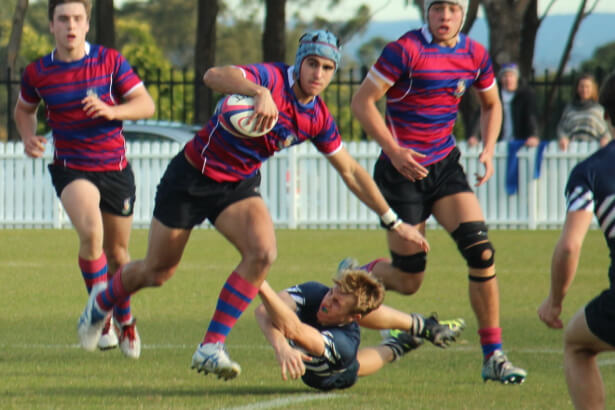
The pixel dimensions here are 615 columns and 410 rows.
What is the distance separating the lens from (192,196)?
23.5 feet

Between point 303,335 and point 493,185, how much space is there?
14.2m

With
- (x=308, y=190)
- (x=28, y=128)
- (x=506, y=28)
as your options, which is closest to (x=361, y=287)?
(x=28, y=128)

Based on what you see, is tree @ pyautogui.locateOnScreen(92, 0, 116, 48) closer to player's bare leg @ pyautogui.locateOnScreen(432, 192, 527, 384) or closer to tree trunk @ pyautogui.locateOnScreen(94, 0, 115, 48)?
tree trunk @ pyautogui.locateOnScreen(94, 0, 115, 48)

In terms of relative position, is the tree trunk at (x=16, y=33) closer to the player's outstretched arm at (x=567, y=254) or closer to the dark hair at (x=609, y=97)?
the player's outstretched arm at (x=567, y=254)

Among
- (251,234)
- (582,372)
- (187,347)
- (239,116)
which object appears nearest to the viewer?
(582,372)

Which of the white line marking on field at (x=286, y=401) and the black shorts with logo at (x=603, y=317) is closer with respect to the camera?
the black shorts with logo at (x=603, y=317)

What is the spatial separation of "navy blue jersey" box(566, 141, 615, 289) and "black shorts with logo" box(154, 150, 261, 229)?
8.20ft

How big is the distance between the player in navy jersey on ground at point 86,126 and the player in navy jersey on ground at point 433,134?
5.21 feet

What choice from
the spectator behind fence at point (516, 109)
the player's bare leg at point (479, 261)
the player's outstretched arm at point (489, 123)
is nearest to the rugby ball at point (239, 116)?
the player's bare leg at point (479, 261)

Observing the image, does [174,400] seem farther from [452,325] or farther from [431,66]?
[431,66]

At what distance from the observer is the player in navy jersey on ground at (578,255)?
5.07m

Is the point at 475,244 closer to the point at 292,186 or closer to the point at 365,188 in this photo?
the point at 365,188

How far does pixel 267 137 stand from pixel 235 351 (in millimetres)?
2074

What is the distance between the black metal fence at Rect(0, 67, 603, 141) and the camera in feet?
77.2
